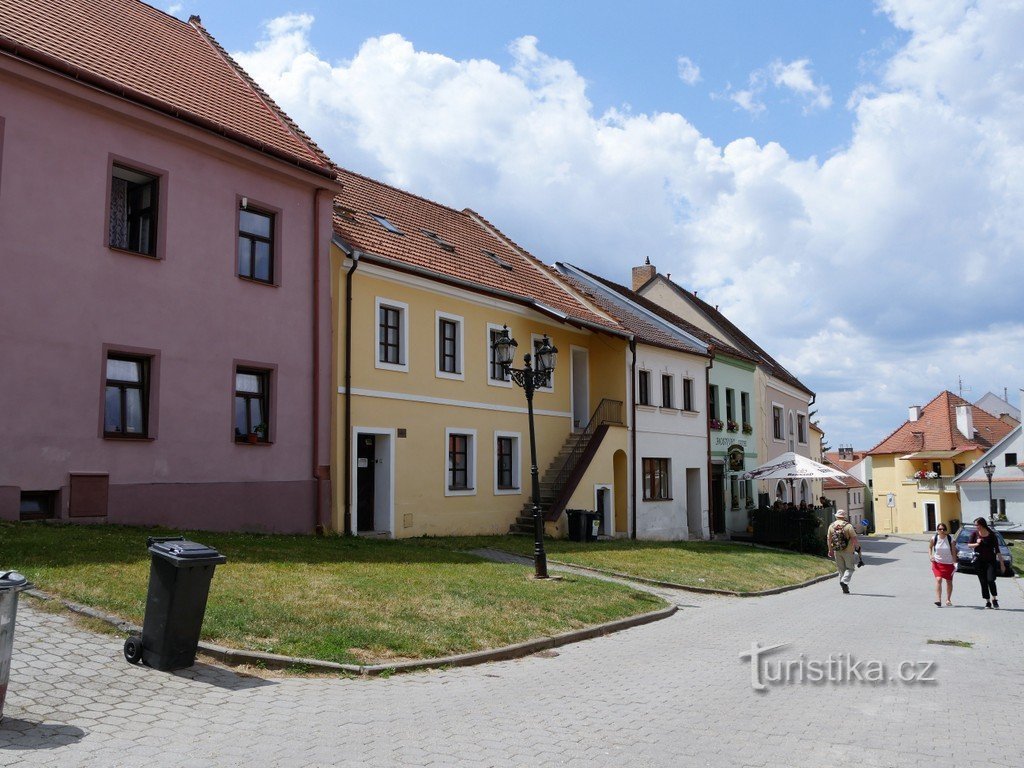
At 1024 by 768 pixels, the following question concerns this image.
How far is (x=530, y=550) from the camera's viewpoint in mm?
19844

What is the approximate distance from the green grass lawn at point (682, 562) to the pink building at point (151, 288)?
5449 millimetres

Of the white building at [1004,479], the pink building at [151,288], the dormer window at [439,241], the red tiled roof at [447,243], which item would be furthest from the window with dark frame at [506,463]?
the white building at [1004,479]

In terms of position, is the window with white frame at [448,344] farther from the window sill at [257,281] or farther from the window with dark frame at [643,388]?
the window with dark frame at [643,388]

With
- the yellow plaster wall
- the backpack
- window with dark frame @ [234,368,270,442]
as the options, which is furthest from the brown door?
the backpack

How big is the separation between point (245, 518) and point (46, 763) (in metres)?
12.0

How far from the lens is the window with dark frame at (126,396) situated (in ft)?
50.6

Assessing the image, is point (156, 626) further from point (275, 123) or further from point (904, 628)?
point (275, 123)

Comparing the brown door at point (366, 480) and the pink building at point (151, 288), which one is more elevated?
the pink building at point (151, 288)

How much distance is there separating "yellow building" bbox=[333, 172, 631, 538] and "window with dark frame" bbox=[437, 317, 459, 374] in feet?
0.13

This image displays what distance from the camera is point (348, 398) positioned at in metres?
20.0

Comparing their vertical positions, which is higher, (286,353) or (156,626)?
(286,353)

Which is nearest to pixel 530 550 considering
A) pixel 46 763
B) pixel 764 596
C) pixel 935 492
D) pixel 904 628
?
pixel 764 596

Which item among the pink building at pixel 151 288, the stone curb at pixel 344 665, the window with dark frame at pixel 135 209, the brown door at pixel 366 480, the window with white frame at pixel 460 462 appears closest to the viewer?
the stone curb at pixel 344 665

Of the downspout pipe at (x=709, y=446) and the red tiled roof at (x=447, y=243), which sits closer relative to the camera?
the red tiled roof at (x=447, y=243)
